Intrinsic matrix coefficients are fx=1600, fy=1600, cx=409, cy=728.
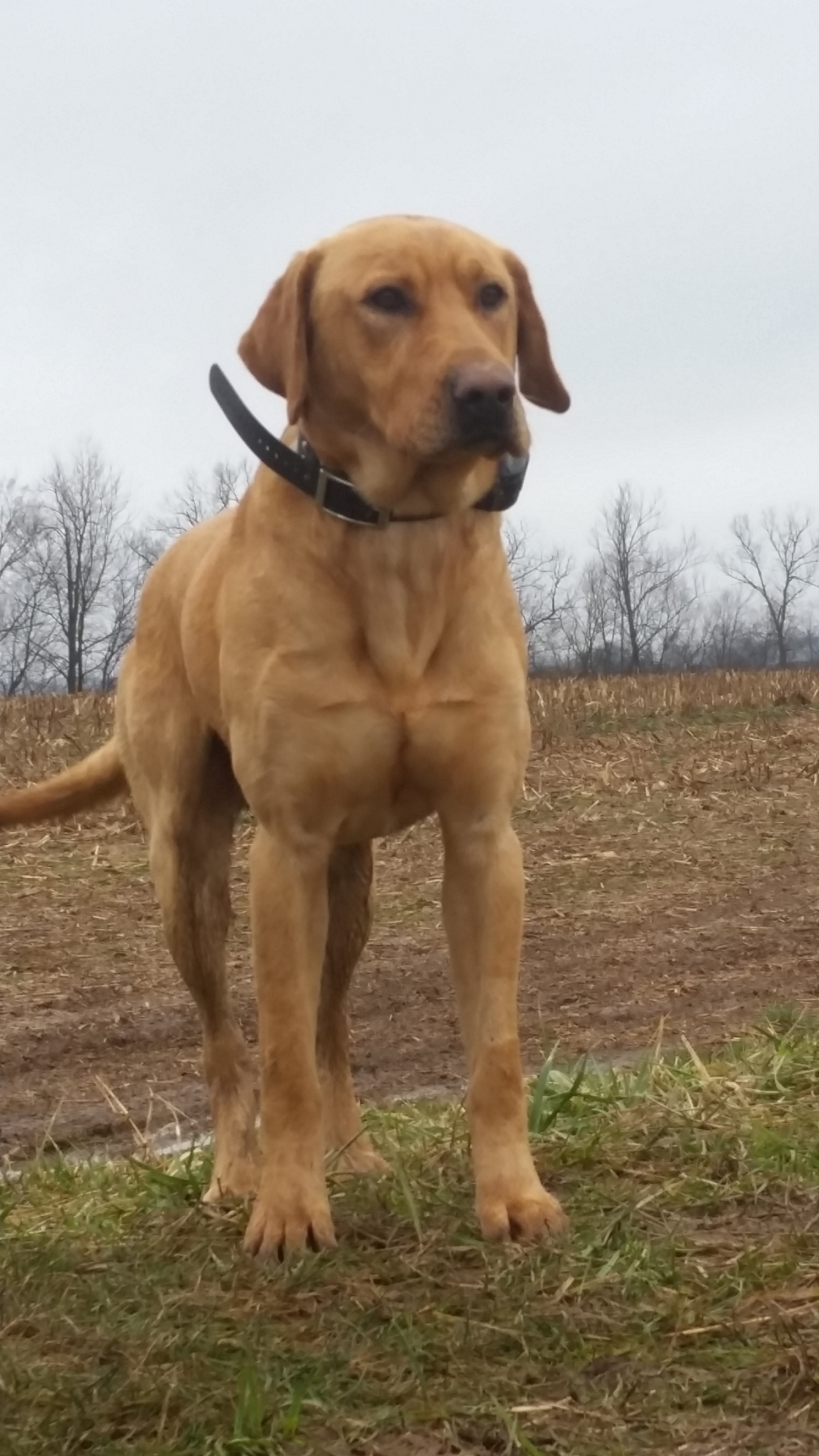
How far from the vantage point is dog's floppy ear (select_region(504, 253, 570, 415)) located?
4.02 m

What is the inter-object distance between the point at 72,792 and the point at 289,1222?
2.11m

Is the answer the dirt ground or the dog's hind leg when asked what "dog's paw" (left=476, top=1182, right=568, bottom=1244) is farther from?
the dirt ground

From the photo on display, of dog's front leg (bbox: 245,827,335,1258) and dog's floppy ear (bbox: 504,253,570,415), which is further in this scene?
dog's floppy ear (bbox: 504,253,570,415)

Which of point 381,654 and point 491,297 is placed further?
point 491,297

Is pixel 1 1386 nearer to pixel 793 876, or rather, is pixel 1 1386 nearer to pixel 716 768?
pixel 793 876

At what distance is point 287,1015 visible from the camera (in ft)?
11.4

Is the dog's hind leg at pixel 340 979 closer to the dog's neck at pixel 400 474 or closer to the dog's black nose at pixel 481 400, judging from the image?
the dog's neck at pixel 400 474

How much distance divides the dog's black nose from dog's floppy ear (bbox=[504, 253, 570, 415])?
2.23ft

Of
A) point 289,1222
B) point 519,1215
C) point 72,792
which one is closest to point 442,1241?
point 519,1215

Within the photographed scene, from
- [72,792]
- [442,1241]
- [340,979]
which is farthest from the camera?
[72,792]

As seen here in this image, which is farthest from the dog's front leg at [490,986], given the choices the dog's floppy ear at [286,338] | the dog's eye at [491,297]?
the dog's eye at [491,297]

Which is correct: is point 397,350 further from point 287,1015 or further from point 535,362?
point 287,1015

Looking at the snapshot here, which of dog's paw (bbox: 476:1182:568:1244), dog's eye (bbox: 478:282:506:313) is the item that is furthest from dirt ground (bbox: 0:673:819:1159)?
dog's eye (bbox: 478:282:506:313)

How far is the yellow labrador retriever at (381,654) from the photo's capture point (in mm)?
3428
